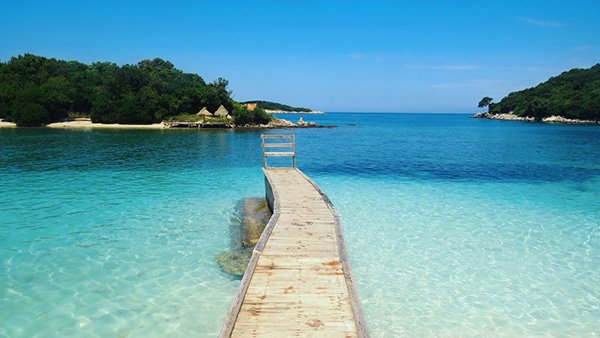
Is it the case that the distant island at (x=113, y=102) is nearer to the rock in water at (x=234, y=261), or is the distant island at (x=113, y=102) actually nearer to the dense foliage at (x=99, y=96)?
the dense foliage at (x=99, y=96)

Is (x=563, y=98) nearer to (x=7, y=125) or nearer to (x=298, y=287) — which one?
(x=7, y=125)

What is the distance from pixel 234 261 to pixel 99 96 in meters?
77.6

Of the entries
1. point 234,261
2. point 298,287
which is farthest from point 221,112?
point 298,287

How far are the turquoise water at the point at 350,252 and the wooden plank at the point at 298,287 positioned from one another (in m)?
1.47

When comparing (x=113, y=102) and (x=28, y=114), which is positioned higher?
(x=113, y=102)

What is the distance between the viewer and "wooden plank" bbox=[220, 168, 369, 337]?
511 cm

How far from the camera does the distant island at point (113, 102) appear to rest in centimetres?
A: 6788

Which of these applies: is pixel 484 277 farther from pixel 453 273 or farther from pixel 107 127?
pixel 107 127

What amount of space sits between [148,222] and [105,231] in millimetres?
1462

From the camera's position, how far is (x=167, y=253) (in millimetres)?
10539

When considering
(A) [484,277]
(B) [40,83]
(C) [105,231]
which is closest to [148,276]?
(C) [105,231]

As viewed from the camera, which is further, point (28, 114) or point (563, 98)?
point (563, 98)

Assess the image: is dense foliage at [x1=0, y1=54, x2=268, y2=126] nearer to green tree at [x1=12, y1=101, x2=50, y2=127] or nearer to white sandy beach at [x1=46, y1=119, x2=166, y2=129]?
green tree at [x1=12, y1=101, x2=50, y2=127]

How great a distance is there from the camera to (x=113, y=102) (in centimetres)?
7412
